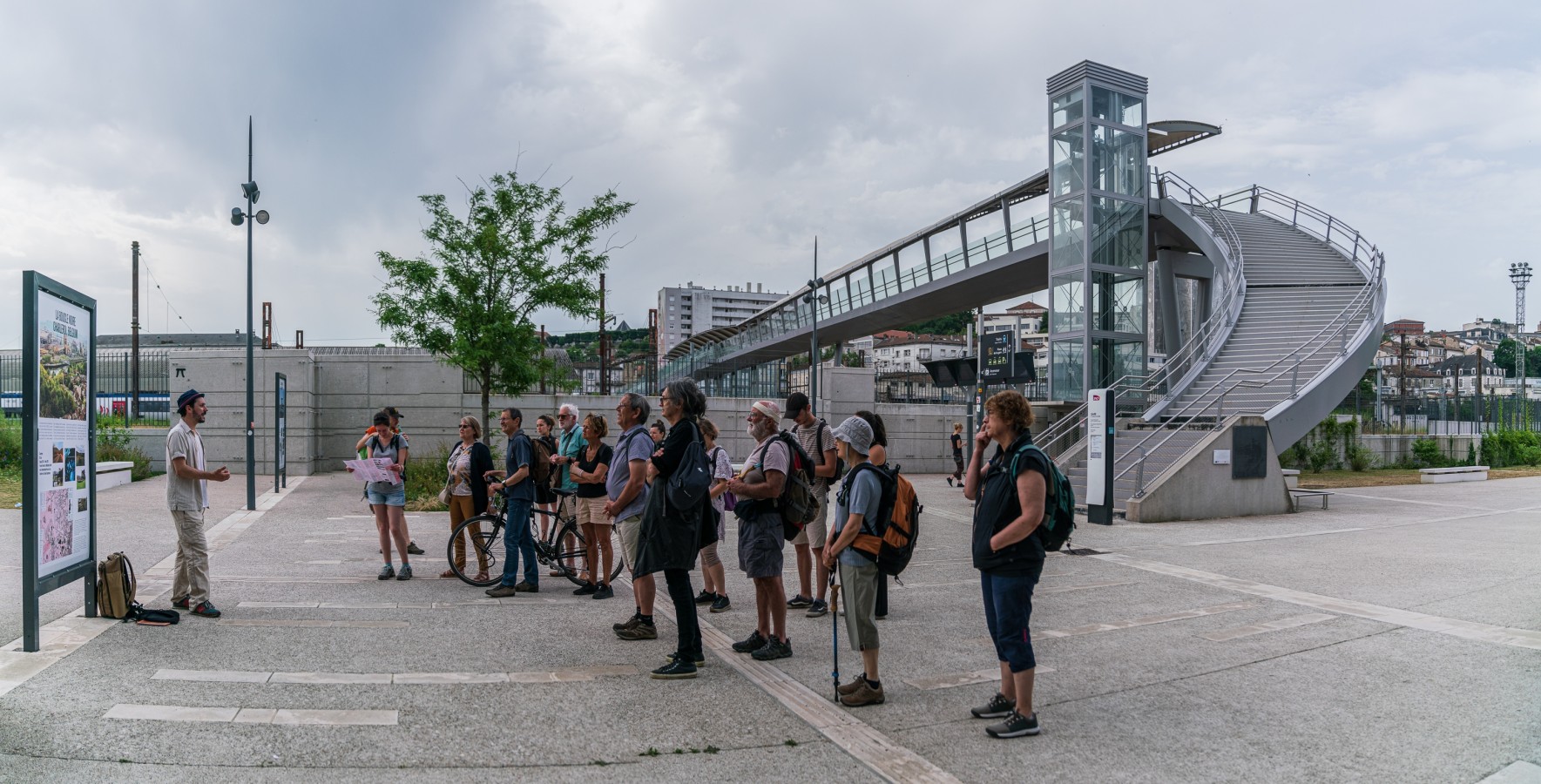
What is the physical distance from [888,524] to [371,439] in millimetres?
6347

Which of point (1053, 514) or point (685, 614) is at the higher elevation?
point (1053, 514)

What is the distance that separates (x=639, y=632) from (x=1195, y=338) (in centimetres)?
1979

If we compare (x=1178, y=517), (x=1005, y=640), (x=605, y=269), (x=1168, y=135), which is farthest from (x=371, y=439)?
(x=1168, y=135)

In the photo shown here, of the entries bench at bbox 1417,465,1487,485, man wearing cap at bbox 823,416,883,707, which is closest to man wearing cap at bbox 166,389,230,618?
man wearing cap at bbox 823,416,883,707

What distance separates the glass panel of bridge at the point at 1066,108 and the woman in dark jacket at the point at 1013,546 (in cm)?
2130

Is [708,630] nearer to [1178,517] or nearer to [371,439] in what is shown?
[371,439]

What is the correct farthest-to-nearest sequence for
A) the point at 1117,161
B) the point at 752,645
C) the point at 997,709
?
the point at 1117,161 < the point at 752,645 < the point at 997,709

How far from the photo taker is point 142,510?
47.0 ft

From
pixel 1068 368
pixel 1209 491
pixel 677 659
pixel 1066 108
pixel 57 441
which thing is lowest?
pixel 677 659

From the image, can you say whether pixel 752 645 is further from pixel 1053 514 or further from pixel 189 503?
pixel 189 503

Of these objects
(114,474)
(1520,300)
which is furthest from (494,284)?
(1520,300)

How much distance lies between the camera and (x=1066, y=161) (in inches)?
969

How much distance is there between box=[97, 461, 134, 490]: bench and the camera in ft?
58.2

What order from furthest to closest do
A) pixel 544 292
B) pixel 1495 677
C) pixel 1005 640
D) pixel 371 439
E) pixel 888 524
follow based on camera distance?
pixel 544 292 → pixel 371 439 → pixel 1495 677 → pixel 888 524 → pixel 1005 640
